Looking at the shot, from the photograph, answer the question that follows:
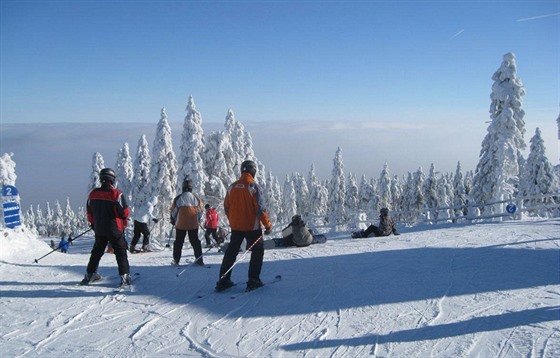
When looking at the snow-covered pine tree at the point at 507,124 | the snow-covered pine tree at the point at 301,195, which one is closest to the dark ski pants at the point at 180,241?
the snow-covered pine tree at the point at 507,124

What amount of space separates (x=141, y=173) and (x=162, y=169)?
3996mm

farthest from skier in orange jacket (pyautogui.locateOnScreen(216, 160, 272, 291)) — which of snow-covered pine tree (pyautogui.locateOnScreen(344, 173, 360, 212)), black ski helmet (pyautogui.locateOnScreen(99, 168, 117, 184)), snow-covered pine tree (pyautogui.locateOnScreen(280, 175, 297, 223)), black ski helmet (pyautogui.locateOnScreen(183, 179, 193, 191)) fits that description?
snow-covered pine tree (pyautogui.locateOnScreen(280, 175, 297, 223))

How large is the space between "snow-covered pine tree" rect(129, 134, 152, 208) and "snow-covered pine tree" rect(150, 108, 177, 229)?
5.23ft

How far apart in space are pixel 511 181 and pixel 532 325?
90.4 feet

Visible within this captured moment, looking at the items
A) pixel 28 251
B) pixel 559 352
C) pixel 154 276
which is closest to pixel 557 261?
pixel 559 352

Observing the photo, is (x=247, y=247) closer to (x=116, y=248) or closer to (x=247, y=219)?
(x=247, y=219)

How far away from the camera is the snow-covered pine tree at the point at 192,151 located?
1293 inches

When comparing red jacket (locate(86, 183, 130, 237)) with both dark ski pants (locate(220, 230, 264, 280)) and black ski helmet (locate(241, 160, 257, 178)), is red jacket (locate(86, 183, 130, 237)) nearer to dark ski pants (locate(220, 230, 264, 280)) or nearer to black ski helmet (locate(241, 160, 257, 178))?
dark ski pants (locate(220, 230, 264, 280))

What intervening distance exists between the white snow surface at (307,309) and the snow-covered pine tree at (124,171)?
132ft

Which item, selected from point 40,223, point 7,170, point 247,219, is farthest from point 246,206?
point 40,223

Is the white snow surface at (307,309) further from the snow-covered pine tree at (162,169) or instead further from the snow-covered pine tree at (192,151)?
the snow-covered pine tree at (162,169)

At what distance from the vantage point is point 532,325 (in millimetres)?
4562

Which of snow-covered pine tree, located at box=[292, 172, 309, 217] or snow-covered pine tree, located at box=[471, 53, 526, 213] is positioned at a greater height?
snow-covered pine tree, located at box=[471, 53, 526, 213]

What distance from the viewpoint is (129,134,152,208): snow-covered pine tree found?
38000 millimetres
